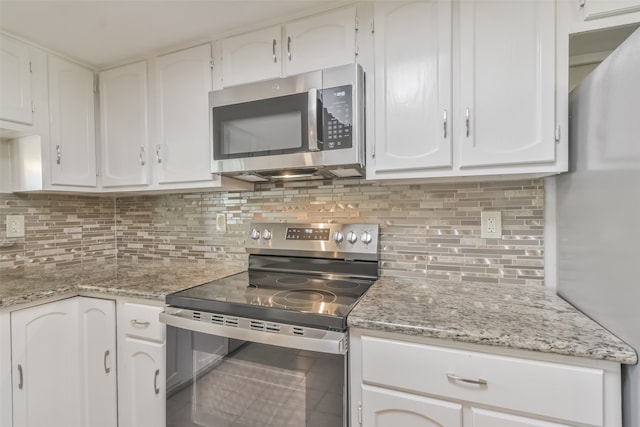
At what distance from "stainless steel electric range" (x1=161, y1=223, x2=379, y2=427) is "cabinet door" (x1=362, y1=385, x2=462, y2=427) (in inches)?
3.2

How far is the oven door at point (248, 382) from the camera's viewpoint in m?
1.02

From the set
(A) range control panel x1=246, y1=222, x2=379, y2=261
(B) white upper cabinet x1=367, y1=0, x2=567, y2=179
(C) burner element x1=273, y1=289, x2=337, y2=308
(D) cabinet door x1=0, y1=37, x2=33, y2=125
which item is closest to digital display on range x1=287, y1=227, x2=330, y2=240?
(A) range control panel x1=246, y1=222, x2=379, y2=261

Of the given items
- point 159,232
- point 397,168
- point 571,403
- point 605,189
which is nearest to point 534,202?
point 605,189

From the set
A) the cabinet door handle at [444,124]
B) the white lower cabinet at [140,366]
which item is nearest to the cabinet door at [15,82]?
the white lower cabinet at [140,366]

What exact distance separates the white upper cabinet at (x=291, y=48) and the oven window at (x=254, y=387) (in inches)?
46.2

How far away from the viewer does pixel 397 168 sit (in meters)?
1.25

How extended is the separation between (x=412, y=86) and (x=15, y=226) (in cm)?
224

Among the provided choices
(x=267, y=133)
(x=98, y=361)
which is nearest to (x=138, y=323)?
(x=98, y=361)

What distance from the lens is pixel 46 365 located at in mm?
1388

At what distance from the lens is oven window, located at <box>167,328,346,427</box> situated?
102 centimetres

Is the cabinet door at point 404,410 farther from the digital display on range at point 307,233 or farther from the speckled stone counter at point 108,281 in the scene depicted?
the speckled stone counter at point 108,281

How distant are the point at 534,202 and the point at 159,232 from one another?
85.7 inches

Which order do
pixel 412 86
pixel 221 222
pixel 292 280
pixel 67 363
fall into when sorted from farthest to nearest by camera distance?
pixel 221 222
pixel 292 280
pixel 67 363
pixel 412 86

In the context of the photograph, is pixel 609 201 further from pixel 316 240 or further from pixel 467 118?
pixel 316 240
